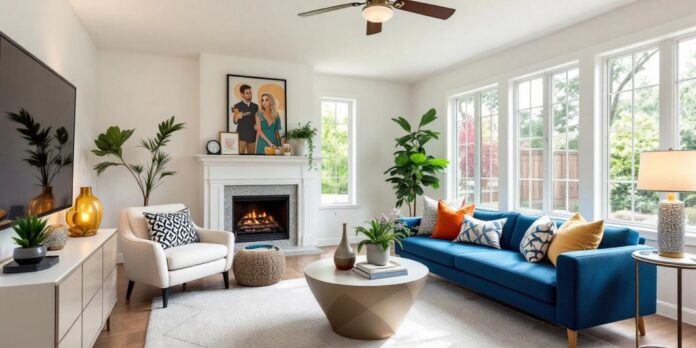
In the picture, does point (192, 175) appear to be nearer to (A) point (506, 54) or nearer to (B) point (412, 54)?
(B) point (412, 54)

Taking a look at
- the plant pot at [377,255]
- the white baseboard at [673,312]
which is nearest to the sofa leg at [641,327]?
the white baseboard at [673,312]

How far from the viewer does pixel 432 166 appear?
5652mm

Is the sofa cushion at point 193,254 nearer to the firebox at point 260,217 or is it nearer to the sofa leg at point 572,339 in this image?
the firebox at point 260,217

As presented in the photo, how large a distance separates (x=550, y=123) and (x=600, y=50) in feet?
2.96

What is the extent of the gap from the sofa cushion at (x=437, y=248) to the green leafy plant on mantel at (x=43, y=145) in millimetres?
3149

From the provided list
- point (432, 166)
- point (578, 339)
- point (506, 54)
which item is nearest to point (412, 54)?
point (506, 54)

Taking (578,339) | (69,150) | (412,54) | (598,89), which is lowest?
(578,339)

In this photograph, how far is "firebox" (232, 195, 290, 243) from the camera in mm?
5520

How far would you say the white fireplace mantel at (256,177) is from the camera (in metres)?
5.19

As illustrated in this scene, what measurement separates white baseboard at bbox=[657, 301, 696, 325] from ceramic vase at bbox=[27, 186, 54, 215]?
4.52 meters

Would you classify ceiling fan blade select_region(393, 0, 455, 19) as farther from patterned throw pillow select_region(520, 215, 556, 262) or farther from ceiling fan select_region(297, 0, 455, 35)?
patterned throw pillow select_region(520, 215, 556, 262)

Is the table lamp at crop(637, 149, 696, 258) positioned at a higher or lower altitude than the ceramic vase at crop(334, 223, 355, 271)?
higher

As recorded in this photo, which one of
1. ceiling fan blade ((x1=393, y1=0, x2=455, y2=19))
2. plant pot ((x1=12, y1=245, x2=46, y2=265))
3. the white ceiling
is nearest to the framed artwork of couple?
the white ceiling

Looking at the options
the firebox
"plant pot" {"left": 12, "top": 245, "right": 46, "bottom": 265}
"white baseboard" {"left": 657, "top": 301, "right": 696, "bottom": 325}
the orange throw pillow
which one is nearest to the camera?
"plant pot" {"left": 12, "top": 245, "right": 46, "bottom": 265}
